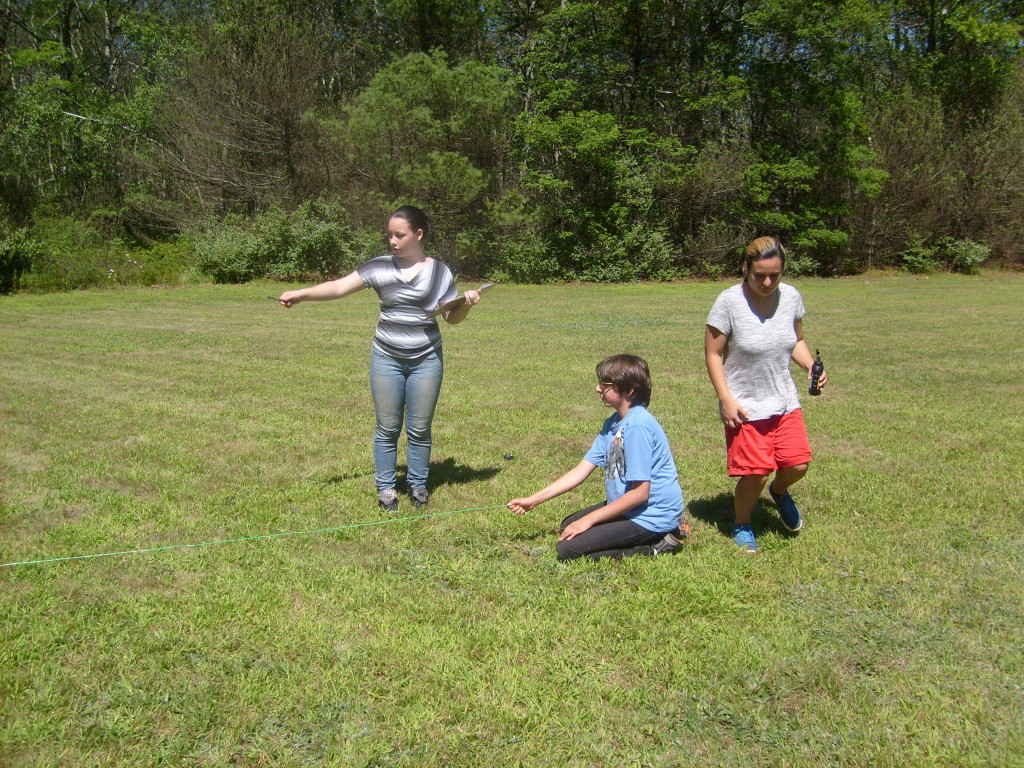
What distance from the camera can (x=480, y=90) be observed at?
3216cm

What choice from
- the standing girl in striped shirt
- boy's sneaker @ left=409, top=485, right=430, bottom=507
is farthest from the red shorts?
boy's sneaker @ left=409, top=485, right=430, bottom=507

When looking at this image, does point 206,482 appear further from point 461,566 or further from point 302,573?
point 461,566

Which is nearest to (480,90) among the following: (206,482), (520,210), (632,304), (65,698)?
(520,210)

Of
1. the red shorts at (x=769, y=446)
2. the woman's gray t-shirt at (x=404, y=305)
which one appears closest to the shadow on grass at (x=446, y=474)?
the woman's gray t-shirt at (x=404, y=305)

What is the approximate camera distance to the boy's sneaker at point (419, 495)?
18.0 ft

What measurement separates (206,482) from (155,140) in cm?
3491

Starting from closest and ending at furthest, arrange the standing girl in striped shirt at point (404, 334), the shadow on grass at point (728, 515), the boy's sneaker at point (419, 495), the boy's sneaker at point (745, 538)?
the boy's sneaker at point (745, 538) < the shadow on grass at point (728, 515) < the standing girl in striped shirt at point (404, 334) < the boy's sneaker at point (419, 495)

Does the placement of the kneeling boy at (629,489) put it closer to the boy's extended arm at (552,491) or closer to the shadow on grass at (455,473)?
the boy's extended arm at (552,491)

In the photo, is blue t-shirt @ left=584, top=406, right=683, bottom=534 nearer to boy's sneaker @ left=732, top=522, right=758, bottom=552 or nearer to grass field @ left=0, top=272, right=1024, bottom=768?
grass field @ left=0, top=272, right=1024, bottom=768

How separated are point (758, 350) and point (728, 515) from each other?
4.22 ft

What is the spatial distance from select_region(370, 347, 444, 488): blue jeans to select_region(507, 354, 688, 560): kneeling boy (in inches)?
49.1

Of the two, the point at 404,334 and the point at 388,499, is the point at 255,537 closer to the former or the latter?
the point at 388,499

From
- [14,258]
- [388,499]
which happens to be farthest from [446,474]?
[14,258]

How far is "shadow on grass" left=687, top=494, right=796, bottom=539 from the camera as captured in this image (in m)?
5.11
